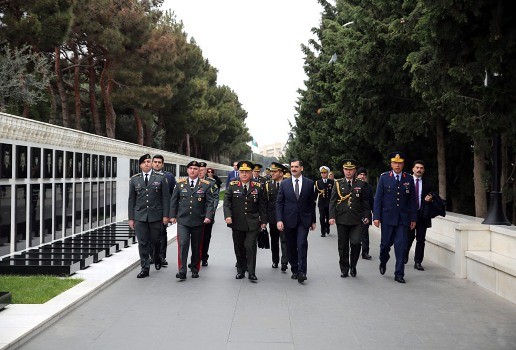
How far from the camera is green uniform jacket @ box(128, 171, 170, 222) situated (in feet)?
34.5

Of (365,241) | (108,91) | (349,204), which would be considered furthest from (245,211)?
(108,91)

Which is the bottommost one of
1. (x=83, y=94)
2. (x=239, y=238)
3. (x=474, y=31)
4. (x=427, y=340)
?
(x=427, y=340)

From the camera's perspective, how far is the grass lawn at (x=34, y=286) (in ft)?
25.9

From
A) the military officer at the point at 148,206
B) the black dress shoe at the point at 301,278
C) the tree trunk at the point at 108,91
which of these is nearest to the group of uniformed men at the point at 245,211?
the military officer at the point at 148,206

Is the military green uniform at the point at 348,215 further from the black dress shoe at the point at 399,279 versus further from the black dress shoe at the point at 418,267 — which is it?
the black dress shoe at the point at 418,267

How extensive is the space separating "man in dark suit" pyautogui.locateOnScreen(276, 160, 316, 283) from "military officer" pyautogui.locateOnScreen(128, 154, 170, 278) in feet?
6.32

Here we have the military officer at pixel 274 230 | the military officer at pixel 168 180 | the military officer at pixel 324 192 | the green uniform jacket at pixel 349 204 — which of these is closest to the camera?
the green uniform jacket at pixel 349 204

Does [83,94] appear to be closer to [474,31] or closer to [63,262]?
A: [63,262]

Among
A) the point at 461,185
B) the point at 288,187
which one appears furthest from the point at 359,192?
the point at 461,185

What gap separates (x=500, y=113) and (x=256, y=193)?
12.8ft

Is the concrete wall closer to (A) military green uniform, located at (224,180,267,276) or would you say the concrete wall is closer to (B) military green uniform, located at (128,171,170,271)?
(B) military green uniform, located at (128,171,170,271)

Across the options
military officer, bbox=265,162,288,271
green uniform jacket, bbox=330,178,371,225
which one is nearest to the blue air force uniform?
green uniform jacket, bbox=330,178,371,225

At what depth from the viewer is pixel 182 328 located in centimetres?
671

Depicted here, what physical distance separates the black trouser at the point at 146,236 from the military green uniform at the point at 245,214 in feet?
4.30
